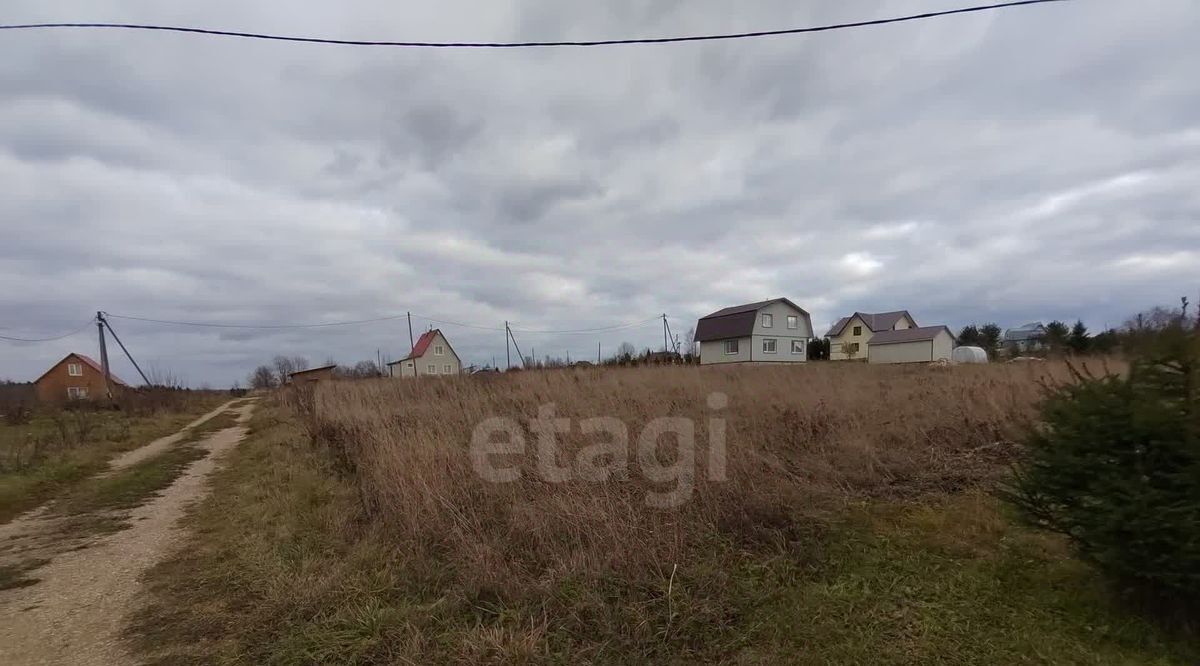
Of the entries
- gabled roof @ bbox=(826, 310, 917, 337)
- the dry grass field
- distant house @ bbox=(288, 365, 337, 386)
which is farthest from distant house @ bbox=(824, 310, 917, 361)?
the dry grass field

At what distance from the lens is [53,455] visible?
1132cm

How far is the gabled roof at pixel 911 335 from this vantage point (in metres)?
42.8

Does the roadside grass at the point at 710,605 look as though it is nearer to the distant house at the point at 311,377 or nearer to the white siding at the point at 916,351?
the distant house at the point at 311,377

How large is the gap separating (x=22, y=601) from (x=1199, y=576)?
297 inches

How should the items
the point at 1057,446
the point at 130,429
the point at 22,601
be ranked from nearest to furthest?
the point at 1057,446 → the point at 22,601 → the point at 130,429

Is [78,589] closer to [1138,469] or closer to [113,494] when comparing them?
[113,494]

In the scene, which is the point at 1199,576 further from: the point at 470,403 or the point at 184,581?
the point at 470,403

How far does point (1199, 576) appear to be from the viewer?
8.04 ft

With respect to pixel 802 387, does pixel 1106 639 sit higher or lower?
lower

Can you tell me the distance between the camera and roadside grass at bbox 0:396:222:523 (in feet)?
27.0

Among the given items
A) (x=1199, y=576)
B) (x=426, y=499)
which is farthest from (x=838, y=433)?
(x=426, y=499)

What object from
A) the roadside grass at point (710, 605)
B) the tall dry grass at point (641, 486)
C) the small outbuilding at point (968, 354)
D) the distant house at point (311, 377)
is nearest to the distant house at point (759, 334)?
the small outbuilding at point (968, 354)

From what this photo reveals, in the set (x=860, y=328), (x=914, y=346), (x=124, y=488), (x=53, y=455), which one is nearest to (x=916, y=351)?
(x=914, y=346)

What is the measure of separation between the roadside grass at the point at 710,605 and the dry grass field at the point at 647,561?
0.05ft
